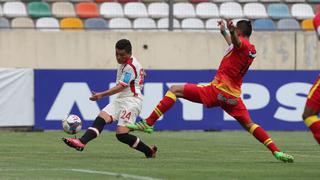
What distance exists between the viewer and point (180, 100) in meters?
23.9

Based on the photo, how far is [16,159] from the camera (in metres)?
13.5

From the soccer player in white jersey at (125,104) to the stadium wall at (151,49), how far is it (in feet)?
34.2

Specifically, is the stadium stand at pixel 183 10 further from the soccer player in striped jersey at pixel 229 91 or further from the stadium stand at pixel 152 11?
the soccer player in striped jersey at pixel 229 91

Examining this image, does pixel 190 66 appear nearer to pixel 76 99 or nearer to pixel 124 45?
pixel 76 99

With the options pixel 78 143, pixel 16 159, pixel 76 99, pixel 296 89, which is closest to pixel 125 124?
pixel 78 143

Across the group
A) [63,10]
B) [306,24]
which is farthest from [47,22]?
[306,24]

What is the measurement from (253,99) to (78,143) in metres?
11.1

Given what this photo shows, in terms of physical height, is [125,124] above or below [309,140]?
above

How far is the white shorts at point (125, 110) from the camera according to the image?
46.0ft

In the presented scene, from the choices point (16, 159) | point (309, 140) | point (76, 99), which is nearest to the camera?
point (16, 159)

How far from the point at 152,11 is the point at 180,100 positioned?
4.37 m

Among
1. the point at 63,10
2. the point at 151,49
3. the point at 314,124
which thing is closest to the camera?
the point at 314,124

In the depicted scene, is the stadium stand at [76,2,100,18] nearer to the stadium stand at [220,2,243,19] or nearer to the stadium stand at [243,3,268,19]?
the stadium stand at [220,2,243,19]

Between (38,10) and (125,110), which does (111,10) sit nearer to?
(38,10)
